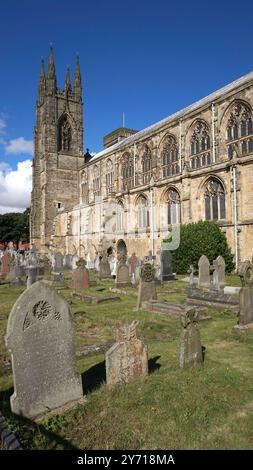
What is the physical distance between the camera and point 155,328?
8.36m

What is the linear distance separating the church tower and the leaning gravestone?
4139 cm

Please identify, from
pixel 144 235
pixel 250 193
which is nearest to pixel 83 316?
pixel 250 193

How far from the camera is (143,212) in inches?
1230

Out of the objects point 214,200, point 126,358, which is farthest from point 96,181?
point 126,358

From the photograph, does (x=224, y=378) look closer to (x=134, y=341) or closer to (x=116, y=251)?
(x=134, y=341)

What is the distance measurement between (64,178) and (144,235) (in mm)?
22064

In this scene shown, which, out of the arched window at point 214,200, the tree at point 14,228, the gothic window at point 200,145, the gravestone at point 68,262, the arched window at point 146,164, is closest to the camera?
the arched window at point 214,200

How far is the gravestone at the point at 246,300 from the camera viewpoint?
7.76 m

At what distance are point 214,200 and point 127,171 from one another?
1749 cm

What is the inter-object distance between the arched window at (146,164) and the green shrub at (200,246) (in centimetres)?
1511

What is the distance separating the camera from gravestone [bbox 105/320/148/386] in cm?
488

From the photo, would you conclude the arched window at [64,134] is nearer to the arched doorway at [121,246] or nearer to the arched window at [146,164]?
the arched window at [146,164]

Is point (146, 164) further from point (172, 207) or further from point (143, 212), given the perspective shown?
point (172, 207)

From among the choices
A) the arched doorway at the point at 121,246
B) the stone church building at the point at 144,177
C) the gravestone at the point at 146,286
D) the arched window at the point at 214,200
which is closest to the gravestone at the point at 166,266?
the stone church building at the point at 144,177
